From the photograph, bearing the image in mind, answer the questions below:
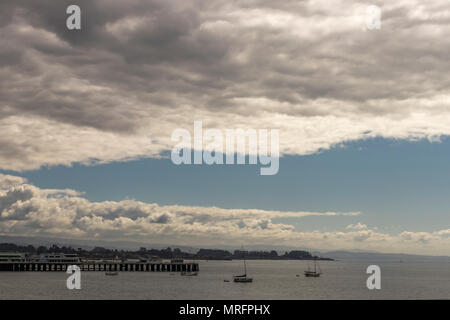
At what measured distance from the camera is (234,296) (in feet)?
409

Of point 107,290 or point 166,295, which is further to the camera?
point 107,290
